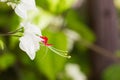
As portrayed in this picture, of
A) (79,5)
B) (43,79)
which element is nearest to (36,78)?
(43,79)

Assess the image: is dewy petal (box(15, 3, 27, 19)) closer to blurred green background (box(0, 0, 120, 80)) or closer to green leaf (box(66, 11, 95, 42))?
blurred green background (box(0, 0, 120, 80))

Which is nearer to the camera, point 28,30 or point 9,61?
point 28,30

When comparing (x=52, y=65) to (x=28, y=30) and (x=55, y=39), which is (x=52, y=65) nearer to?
(x=55, y=39)

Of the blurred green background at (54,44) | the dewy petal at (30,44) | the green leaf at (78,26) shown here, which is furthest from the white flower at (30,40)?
the green leaf at (78,26)

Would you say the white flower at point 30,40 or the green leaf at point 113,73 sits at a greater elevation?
the white flower at point 30,40

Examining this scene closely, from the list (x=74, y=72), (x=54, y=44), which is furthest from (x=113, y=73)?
(x=54, y=44)

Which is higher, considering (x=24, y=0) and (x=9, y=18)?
(x=24, y=0)

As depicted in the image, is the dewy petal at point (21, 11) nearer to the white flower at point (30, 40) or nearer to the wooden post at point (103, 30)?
Result: the white flower at point (30, 40)
